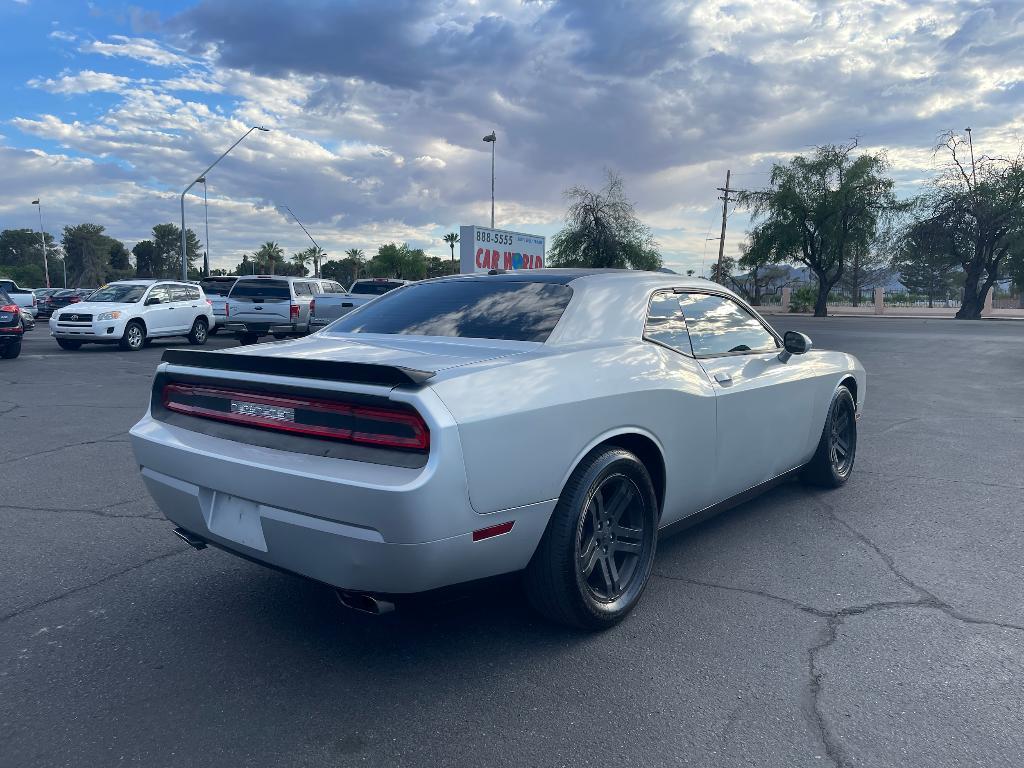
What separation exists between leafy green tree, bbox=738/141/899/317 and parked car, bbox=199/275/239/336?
3582cm

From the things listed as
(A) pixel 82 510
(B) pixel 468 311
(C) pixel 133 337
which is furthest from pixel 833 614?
(C) pixel 133 337

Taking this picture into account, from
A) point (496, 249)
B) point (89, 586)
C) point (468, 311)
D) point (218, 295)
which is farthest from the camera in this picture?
point (496, 249)

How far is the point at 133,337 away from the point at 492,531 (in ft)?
57.3

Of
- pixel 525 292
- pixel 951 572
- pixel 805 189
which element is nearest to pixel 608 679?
pixel 525 292

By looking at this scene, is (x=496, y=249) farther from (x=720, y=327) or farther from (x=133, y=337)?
(x=720, y=327)

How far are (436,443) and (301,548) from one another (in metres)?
0.67

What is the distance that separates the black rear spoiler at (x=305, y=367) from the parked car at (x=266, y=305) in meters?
16.2

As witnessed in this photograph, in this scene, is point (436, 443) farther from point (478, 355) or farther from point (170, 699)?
point (170, 699)

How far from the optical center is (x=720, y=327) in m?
4.36

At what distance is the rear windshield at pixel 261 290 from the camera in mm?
19203

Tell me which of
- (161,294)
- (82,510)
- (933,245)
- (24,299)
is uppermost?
(933,245)

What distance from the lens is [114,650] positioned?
307 cm

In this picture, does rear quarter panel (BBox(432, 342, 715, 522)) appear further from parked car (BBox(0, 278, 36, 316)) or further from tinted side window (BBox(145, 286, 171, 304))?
parked car (BBox(0, 278, 36, 316))

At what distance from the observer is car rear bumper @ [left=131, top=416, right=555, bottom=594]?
2520mm
